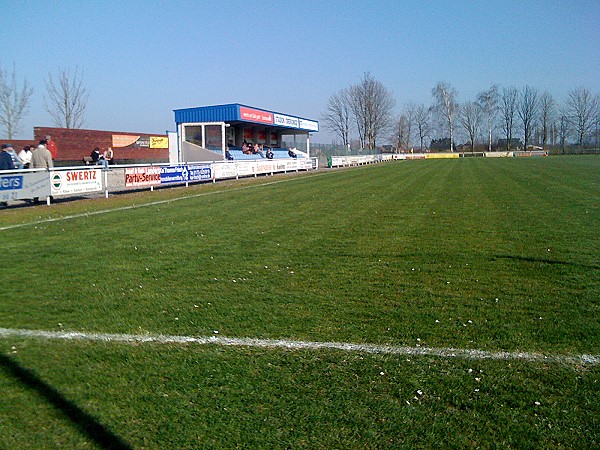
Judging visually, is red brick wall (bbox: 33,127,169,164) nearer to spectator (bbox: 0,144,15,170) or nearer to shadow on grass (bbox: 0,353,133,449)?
spectator (bbox: 0,144,15,170)

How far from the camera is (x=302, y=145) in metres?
58.6

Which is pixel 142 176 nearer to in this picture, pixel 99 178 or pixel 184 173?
pixel 99 178

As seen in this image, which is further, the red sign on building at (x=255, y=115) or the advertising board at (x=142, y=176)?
the red sign on building at (x=255, y=115)

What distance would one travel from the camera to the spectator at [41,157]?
1678cm

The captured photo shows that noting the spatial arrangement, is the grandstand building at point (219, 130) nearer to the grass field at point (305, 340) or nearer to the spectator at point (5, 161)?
the spectator at point (5, 161)


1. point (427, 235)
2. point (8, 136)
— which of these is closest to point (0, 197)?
point (427, 235)

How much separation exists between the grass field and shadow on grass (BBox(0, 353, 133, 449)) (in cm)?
1

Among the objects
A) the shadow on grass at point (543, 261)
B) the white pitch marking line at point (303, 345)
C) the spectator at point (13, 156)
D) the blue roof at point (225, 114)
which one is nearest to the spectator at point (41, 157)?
the spectator at point (13, 156)

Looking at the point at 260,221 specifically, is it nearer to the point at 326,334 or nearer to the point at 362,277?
the point at 362,277

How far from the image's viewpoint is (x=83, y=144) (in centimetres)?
3259

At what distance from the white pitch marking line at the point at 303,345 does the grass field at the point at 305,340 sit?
2 cm

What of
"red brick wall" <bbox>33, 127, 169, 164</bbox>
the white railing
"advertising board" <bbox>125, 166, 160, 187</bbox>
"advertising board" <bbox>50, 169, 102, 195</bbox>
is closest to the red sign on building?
"red brick wall" <bbox>33, 127, 169, 164</bbox>

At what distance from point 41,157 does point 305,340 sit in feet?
51.3

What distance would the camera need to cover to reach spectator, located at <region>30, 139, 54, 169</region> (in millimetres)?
16781
